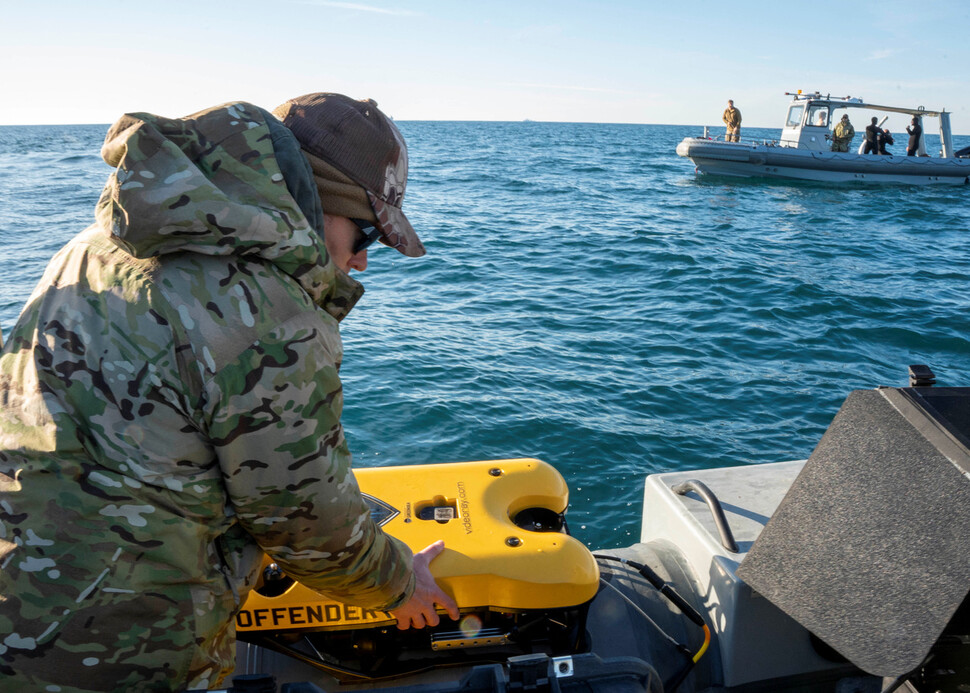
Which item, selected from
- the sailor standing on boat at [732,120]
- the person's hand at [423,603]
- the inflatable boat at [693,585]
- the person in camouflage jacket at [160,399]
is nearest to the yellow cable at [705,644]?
the inflatable boat at [693,585]

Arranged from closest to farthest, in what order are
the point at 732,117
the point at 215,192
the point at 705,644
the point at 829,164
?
the point at 215,192
the point at 705,644
the point at 829,164
the point at 732,117

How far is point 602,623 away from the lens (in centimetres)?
224

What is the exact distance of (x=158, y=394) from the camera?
3.96ft

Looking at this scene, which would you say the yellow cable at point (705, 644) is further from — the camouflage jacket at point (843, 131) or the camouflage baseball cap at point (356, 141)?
the camouflage jacket at point (843, 131)

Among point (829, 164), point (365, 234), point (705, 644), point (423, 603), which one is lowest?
point (705, 644)

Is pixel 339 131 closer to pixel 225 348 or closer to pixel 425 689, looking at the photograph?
pixel 225 348

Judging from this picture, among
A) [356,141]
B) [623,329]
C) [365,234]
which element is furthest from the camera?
[623,329]

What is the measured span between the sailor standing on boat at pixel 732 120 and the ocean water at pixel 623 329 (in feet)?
25.5

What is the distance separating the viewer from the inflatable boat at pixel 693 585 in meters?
1.47

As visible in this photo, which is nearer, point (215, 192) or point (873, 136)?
point (215, 192)

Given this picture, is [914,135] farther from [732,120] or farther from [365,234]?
[365,234]

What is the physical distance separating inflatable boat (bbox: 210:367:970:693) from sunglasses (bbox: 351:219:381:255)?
2.98 feet

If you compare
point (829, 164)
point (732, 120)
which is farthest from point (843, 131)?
point (732, 120)

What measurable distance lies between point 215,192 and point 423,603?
1.15m
